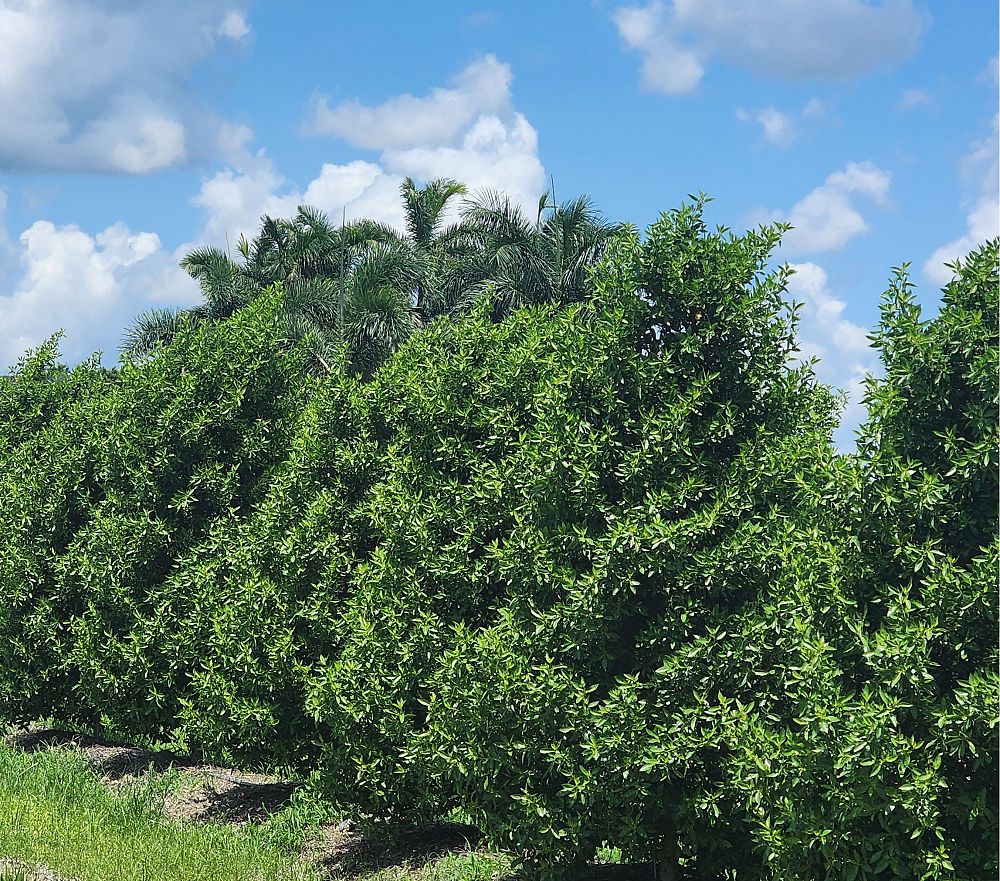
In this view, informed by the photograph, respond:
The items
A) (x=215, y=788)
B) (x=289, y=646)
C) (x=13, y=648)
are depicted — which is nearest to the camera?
(x=289, y=646)

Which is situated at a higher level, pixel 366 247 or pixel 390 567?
pixel 366 247

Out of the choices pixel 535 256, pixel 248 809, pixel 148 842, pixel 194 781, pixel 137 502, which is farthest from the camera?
pixel 535 256

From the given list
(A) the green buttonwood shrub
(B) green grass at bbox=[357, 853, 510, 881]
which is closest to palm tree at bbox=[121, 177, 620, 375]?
(A) the green buttonwood shrub

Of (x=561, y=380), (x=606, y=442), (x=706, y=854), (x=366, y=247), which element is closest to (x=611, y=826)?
(x=706, y=854)

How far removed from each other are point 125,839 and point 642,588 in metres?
5.45

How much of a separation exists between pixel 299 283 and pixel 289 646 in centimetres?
1823

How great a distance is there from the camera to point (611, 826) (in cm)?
679

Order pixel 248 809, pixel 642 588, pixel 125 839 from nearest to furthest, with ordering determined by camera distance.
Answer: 1. pixel 642 588
2. pixel 125 839
3. pixel 248 809

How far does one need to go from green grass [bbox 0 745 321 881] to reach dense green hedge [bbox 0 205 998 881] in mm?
760

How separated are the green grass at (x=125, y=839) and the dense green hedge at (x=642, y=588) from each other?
2.49 ft

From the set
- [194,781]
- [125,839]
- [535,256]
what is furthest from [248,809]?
[535,256]

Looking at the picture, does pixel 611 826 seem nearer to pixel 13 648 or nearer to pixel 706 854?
pixel 706 854

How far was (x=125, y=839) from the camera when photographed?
31.1 feet

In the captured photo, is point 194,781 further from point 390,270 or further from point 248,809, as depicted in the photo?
point 390,270
